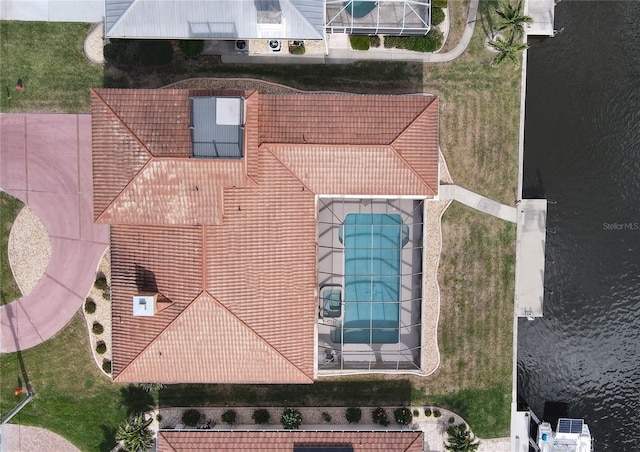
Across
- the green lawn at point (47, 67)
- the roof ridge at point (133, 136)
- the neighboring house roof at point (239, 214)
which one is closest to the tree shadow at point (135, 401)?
the neighboring house roof at point (239, 214)

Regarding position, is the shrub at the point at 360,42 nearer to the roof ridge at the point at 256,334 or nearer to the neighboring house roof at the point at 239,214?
the neighboring house roof at the point at 239,214

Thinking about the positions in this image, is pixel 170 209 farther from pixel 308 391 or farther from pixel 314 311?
pixel 308 391

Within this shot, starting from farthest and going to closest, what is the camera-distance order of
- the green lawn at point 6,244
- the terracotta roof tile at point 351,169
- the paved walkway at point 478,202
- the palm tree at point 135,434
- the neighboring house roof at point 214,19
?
the green lawn at point 6,244, the paved walkway at point 478,202, the palm tree at point 135,434, the neighboring house roof at point 214,19, the terracotta roof tile at point 351,169

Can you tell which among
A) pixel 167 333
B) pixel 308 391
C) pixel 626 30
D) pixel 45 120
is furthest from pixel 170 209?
pixel 626 30

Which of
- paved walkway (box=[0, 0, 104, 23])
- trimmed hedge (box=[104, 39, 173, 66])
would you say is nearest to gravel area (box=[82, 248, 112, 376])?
trimmed hedge (box=[104, 39, 173, 66])

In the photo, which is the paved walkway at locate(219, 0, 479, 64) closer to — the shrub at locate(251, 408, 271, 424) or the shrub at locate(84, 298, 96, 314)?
the shrub at locate(84, 298, 96, 314)

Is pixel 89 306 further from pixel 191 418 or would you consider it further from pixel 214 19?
pixel 214 19

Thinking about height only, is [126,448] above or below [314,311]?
below
